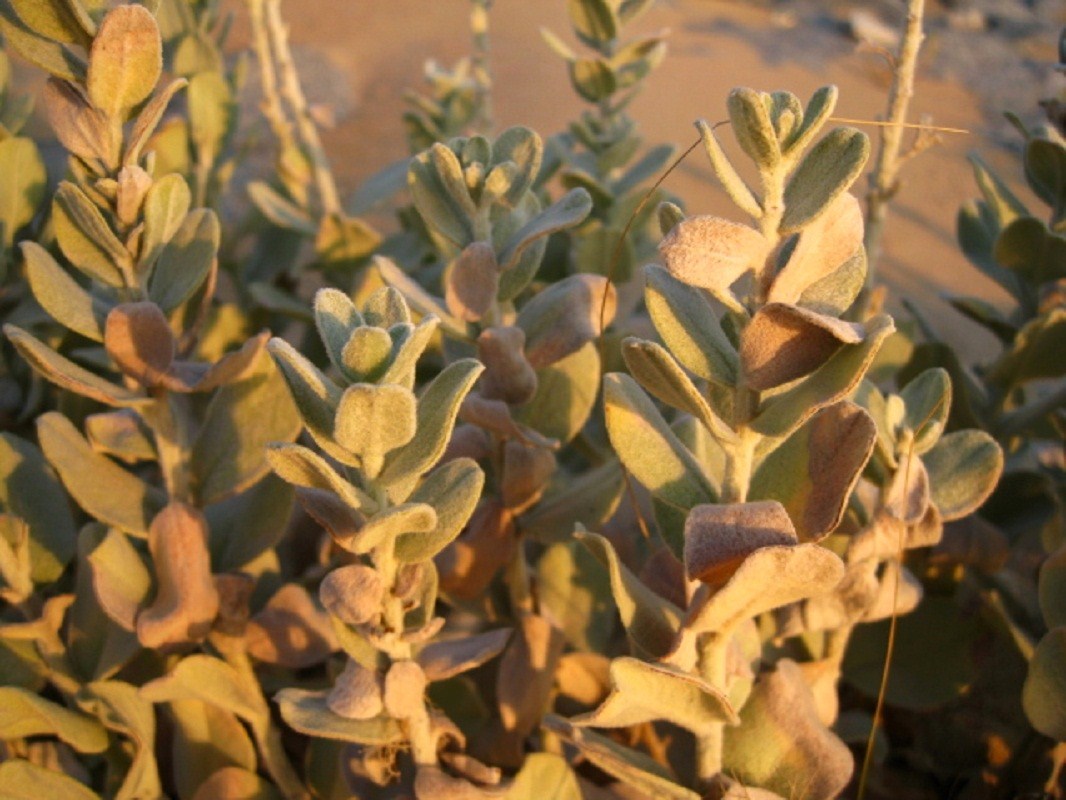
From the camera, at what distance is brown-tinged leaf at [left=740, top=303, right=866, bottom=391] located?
64 cm

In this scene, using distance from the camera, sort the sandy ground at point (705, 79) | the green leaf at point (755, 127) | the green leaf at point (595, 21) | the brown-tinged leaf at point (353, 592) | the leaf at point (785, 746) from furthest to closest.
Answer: the sandy ground at point (705, 79)
the green leaf at point (595, 21)
the leaf at point (785, 746)
the brown-tinged leaf at point (353, 592)
the green leaf at point (755, 127)

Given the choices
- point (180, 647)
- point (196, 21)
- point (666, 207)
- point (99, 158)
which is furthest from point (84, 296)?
point (196, 21)

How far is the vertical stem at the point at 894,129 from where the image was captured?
109cm

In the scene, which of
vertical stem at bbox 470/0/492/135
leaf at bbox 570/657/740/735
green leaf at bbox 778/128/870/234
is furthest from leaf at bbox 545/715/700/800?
vertical stem at bbox 470/0/492/135

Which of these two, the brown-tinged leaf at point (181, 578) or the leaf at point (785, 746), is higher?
the brown-tinged leaf at point (181, 578)

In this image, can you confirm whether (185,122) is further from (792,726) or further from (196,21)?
(792,726)

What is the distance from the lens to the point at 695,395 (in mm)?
658

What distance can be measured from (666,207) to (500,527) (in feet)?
1.30

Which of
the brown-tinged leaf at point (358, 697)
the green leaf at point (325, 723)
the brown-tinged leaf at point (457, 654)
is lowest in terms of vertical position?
the green leaf at point (325, 723)

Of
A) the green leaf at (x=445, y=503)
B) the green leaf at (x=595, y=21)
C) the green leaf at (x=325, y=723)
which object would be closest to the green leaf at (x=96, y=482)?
the green leaf at (x=325, y=723)

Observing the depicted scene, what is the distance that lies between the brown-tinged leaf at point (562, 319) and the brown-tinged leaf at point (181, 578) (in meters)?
0.34

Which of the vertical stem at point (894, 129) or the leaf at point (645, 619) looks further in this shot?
the vertical stem at point (894, 129)

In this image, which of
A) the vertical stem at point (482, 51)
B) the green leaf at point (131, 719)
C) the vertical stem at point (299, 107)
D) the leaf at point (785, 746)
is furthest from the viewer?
the vertical stem at point (482, 51)

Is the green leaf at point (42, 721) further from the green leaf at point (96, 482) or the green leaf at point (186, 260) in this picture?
the green leaf at point (186, 260)
